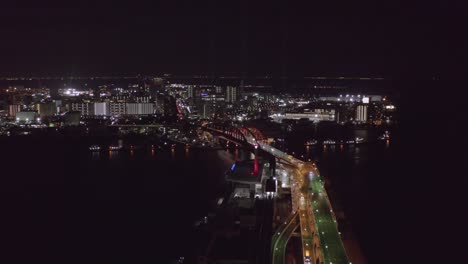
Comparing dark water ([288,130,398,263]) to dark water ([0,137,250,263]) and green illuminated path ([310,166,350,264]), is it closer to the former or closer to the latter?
green illuminated path ([310,166,350,264])

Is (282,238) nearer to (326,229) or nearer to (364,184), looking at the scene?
(326,229)

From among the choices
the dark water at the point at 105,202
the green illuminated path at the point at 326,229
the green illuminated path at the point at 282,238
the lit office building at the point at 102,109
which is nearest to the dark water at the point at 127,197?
the dark water at the point at 105,202

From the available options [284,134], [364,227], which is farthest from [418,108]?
[364,227]

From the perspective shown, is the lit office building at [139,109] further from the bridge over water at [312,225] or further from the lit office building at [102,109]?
the bridge over water at [312,225]

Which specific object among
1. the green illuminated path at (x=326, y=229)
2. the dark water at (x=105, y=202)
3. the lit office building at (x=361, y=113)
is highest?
the lit office building at (x=361, y=113)

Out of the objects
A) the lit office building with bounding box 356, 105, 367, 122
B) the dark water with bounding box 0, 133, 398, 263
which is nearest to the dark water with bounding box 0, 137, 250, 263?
the dark water with bounding box 0, 133, 398, 263

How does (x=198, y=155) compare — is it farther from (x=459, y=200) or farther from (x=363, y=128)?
(x=363, y=128)

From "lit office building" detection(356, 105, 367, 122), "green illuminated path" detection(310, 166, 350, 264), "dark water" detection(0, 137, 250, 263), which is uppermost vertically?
"lit office building" detection(356, 105, 367, 122)

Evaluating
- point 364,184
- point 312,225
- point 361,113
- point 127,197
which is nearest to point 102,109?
point 361,113
